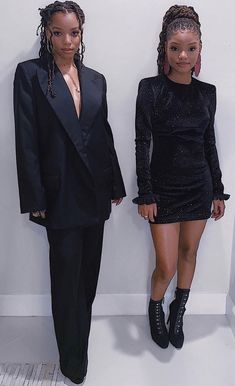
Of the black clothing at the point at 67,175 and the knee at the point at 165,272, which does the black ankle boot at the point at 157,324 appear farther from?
the black clothing at the point at 67,175

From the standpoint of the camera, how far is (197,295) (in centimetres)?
243

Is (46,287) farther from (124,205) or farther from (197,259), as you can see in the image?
(197,259)

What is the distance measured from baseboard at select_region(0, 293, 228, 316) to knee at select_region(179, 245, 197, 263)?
1.27 feet

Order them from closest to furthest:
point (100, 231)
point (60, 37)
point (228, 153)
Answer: point (60, 37) → point (100, 231) → point (228, 153)

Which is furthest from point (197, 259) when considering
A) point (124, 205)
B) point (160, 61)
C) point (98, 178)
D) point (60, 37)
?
point (60, 37)

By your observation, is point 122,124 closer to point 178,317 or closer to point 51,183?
point 51,183

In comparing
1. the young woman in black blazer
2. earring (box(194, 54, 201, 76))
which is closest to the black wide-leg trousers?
the young woman in black blazer

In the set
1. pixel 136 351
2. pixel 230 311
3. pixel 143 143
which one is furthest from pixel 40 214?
pixel 230 311

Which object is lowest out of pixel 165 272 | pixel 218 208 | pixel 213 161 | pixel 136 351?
pixel 136 351

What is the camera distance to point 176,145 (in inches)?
74.1

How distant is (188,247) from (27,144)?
0.98m

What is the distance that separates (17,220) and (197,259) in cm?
106

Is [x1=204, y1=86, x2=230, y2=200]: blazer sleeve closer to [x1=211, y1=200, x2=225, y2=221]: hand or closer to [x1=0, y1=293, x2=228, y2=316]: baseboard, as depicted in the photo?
[x1=211, y1=200, x2=225, y2=221]: hand

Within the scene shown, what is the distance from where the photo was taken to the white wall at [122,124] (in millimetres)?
1965
